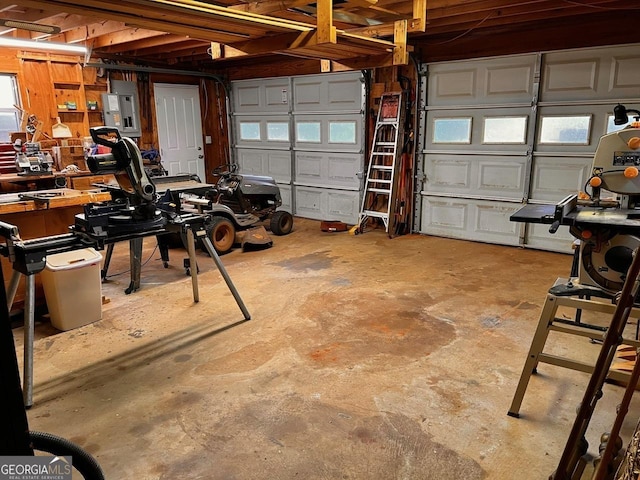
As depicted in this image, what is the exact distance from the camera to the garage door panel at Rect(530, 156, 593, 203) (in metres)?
5.11

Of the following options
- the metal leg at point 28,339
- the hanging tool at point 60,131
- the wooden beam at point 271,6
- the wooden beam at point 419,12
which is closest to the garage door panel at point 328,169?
the wooden beam at point 419,12

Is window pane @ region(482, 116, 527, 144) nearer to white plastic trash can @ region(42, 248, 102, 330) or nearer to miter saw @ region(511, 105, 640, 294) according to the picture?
miter saw @ region(511, 105, 640, 294)

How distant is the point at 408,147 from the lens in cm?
625

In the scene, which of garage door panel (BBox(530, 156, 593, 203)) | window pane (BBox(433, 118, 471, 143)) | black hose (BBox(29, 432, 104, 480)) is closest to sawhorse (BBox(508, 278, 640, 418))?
black hose (BBox(29, 432, 104, 480))

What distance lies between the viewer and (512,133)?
18.0 ft

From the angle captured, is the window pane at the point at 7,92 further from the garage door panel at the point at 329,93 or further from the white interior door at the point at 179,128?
the garage door panel at the point at 329,93

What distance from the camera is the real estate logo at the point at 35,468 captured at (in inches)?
46.7

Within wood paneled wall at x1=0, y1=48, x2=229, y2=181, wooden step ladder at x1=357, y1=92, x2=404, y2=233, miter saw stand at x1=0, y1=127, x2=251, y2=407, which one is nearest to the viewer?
miter saw stand at x1=0, y1=127, x2=251, y2=407

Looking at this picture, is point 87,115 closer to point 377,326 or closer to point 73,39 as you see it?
point 73,39

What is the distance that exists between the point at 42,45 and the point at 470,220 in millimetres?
5753

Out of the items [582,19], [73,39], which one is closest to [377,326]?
[582,19]

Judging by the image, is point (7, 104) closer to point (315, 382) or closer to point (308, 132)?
point (308, 132)

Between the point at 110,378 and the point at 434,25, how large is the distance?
4.80m

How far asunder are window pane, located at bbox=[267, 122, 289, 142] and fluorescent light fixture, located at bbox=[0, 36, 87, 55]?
2.88m
